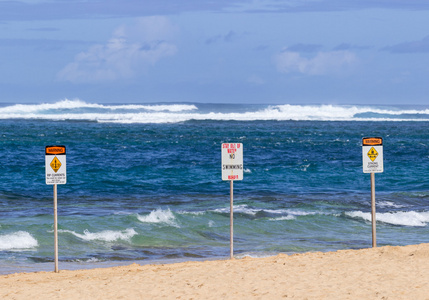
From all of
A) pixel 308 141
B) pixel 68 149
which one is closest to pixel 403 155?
pixel 308 141

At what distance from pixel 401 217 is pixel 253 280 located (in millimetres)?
11102

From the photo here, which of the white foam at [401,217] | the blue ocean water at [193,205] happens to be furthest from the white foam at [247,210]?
the white foam at [401,217]

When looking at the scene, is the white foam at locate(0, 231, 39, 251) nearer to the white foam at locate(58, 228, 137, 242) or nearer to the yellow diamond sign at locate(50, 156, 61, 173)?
the white foam at locate(58, 228, 137, 242)

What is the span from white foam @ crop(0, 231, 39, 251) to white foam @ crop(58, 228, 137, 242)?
107cm

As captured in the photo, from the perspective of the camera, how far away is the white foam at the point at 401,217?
20.5 meters

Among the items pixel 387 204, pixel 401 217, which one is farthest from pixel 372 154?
pixel 387 204

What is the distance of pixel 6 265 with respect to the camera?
14.2m

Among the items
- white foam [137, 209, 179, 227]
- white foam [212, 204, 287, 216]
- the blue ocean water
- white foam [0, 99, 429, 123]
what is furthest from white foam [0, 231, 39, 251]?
white foam [0, 99, 429, 123]

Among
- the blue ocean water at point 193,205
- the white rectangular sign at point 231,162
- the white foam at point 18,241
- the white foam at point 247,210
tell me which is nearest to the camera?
the white rectangular sign at point 231,162

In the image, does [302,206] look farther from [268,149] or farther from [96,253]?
[268,149]

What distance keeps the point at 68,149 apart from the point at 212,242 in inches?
1225

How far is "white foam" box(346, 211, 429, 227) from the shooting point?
20.5 m

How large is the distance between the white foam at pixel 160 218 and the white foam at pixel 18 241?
360 cm

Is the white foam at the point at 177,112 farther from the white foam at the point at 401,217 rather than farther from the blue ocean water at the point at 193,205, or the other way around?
the white foam at the point at 401,217
